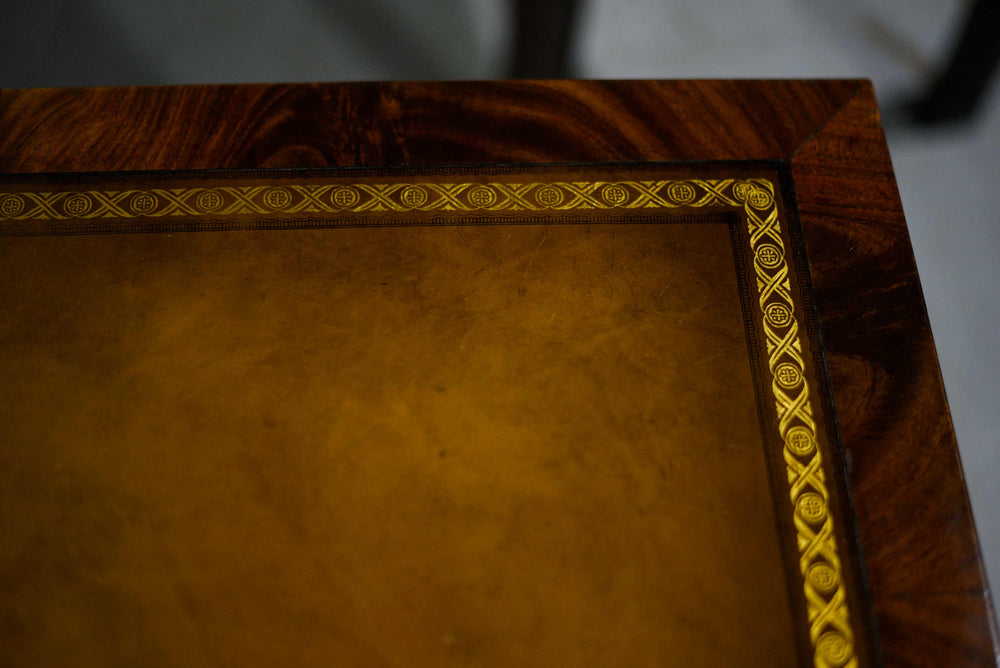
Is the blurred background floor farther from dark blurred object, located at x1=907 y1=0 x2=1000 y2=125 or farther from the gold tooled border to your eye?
the gold tooled border

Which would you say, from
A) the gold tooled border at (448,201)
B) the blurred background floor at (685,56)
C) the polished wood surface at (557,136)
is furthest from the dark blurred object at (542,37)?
the gold tooled border at (448,201)

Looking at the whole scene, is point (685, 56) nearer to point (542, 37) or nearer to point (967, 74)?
point (542, 37)

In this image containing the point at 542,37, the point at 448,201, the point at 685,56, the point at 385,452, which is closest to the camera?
the point at 385,452

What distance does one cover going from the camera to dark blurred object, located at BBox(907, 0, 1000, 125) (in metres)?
1.83

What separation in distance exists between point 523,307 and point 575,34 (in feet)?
3.12

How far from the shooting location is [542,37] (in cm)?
181

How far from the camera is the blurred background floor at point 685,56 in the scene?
178 centimetres

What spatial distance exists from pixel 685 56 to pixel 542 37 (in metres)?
0.35

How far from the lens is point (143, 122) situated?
1.22m

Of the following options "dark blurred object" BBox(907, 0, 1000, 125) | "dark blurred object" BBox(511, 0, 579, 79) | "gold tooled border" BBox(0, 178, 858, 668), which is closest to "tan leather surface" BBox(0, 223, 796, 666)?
"gold tooled border" BBox(0, 178, 858, 668)

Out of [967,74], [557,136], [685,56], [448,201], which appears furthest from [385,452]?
[967,74]

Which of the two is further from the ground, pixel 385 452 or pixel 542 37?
pixel 542 37

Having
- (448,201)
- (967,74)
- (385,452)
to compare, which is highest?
(967,74)

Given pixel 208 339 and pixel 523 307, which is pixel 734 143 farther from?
pixel 208 339
